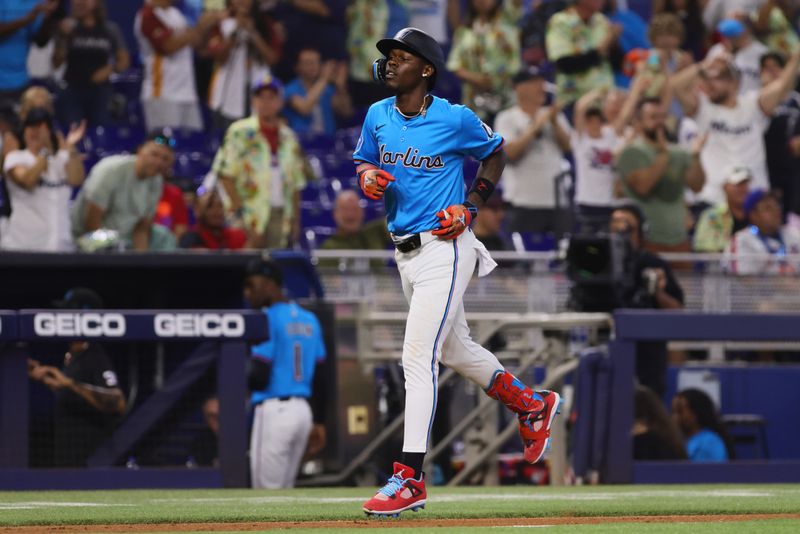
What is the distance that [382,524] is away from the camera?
6277mm

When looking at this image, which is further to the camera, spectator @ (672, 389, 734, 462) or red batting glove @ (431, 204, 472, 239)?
spectator @ (672, 389, 734, 462)

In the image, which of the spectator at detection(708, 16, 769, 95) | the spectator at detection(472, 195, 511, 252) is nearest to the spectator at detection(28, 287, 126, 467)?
the spectator at detection(472, 195, 511, 252)

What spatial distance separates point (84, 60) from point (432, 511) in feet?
28.6

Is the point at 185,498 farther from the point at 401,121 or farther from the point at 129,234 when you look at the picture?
the point at 129,234

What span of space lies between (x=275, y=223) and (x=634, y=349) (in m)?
3.89

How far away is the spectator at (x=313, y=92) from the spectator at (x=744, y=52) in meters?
3.89

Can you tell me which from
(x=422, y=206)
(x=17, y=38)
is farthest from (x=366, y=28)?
(x=422, y=206)

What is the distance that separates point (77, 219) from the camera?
1180 centimetres

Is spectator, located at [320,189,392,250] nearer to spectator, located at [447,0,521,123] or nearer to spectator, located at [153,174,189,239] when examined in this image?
spectator, located at [153,174,189,239]

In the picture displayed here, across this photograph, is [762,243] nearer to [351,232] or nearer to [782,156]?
[782,156]

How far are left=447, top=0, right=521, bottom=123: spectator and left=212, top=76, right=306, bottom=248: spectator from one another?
3.36 meters

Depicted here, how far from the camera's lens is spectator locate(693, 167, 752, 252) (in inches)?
548

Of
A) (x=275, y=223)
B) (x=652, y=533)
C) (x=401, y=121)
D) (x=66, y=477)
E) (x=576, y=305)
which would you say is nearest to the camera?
(x=652, y=533)

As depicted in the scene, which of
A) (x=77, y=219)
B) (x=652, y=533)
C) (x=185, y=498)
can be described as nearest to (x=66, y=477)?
(x=185, y=498)
